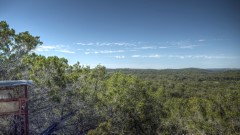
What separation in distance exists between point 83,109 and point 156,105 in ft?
17.2

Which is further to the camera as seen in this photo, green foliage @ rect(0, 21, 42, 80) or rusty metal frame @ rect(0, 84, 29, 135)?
green foliage @ rect(0, 21, 42, 80)

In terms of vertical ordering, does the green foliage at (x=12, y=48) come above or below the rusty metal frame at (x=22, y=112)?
above

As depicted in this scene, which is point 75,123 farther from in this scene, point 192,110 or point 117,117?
point 192,110

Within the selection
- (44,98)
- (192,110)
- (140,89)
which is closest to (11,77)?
(44,98)

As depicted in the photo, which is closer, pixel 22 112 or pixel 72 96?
pixel 22 112

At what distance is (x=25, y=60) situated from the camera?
32.7 feet

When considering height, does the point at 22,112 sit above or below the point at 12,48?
below

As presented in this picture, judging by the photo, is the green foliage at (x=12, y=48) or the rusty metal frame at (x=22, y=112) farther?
the green foliage at (x=12, y=48)

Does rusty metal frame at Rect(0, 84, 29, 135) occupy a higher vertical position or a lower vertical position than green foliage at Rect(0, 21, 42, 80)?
lower

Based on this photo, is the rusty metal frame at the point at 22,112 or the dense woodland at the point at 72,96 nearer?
the rusty metal frame at the point at 22,112

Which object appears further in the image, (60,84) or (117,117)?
(117,117)

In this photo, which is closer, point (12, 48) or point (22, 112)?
point (22, 112)

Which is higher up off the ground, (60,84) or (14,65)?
(14,65)

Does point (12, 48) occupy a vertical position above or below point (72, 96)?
above
